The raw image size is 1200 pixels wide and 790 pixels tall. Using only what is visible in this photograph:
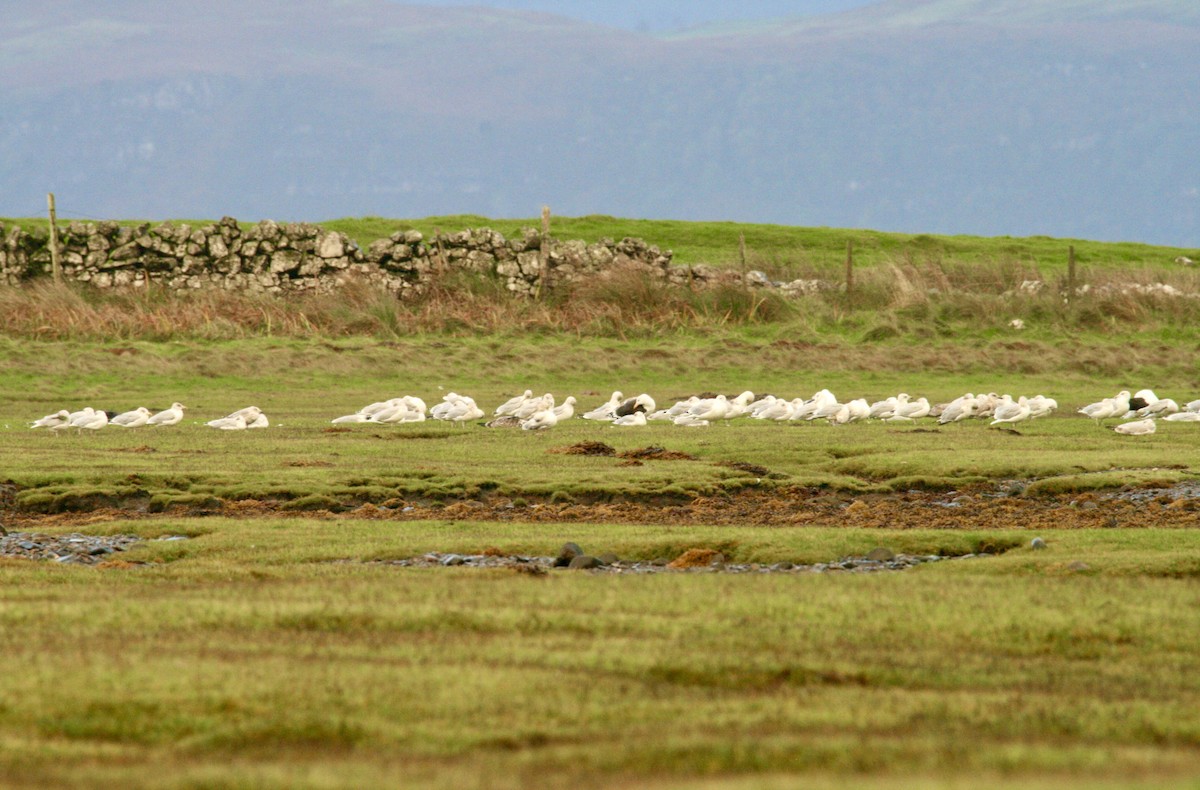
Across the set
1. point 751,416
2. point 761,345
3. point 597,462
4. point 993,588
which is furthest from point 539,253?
point 993,588

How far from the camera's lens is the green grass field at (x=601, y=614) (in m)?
6.19

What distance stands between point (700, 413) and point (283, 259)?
19.4m

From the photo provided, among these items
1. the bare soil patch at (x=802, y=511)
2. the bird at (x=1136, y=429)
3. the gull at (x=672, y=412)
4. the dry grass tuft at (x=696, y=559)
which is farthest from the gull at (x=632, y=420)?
the dry grass tuft at (x=696, y=559)

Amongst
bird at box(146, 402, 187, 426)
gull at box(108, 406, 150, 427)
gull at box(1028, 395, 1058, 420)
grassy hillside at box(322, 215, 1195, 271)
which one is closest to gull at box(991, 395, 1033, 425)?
gull at box(1028, 395, 1058, 420)

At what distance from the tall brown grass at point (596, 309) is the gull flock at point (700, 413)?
10538mm

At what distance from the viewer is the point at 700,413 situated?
25500mm

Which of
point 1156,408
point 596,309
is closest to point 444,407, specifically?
point 1156,408

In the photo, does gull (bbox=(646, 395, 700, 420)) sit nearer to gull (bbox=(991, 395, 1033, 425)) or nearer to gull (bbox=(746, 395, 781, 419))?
gull (bbox=(746, 395, 781, 419))

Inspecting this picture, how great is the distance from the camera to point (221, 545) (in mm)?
13070

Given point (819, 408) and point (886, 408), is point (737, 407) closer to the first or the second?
Result: point (819, 408)

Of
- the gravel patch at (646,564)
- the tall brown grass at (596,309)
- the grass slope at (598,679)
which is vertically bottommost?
the gravel patch at (646,564)

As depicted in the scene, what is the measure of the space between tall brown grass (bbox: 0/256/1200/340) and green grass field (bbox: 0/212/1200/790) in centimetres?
1102

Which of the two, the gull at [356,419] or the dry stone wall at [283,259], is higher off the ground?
the dry stone wall at [283,259]

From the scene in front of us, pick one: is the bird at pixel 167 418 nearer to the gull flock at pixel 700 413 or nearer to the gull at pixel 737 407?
the gull flock at pixel 700 413
